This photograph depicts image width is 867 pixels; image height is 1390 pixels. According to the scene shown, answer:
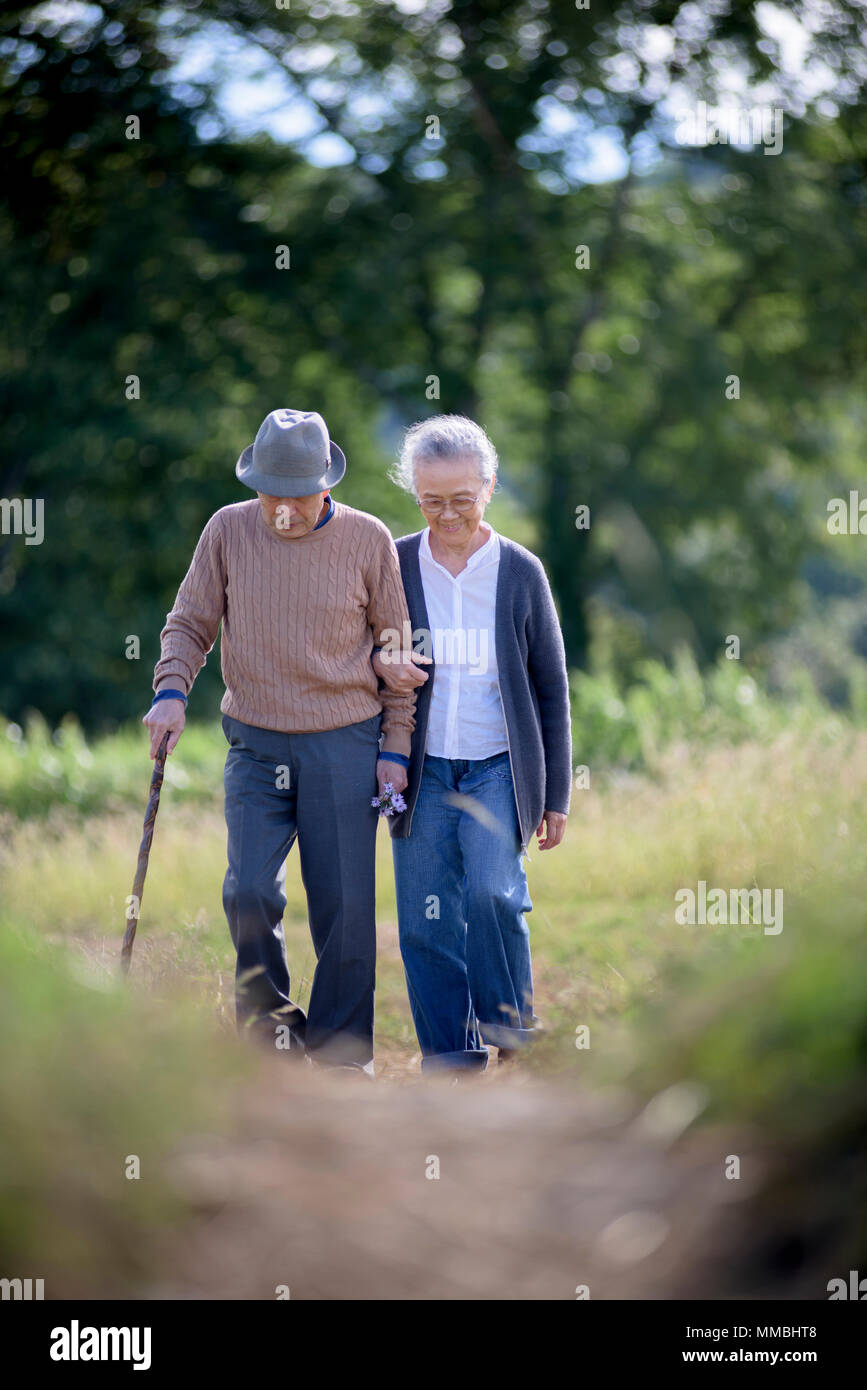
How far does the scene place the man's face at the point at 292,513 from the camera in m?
3.96

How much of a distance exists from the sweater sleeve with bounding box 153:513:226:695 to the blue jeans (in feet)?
2.52

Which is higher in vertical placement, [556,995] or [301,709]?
[301,709]

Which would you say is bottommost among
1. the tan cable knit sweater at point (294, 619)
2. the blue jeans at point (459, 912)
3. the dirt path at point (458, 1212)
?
the blue jeans at point (459, 912)

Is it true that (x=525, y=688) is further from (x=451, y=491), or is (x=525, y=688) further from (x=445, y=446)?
(x=445, y=446)

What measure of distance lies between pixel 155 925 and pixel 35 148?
51.7ft

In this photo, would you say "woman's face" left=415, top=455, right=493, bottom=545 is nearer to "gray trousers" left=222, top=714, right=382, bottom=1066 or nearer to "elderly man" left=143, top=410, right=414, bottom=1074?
"elderly man" left=143, top=410, right=414, bottom=1074

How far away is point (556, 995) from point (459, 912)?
1.22 meters

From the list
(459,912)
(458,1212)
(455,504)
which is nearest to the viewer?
(458,1212)

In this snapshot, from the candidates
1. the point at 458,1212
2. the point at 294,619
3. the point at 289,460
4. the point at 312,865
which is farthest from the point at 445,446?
the point at 458,1212

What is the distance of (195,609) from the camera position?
13.4 ft

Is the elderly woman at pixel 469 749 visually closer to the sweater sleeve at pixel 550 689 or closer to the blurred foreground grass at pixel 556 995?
the sweater sleeve at pixel 550 689

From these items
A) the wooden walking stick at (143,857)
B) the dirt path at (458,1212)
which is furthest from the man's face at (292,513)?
the dirt path at (458,1212)

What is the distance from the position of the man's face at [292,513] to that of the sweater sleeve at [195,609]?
0.18 metres

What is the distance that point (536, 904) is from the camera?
702 cm
